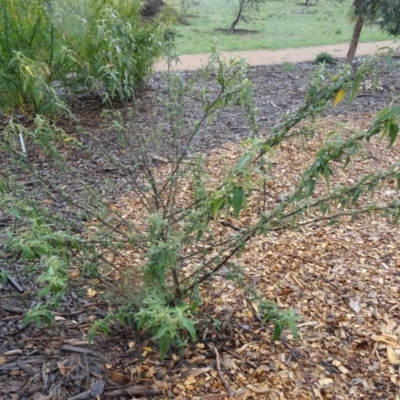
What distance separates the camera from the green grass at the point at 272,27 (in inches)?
491

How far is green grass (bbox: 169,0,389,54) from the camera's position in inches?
491

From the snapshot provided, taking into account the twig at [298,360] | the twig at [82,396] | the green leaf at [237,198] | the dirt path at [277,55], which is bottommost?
the dirt path at [277,55]

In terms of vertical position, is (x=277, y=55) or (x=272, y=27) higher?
(x=277, y=55)

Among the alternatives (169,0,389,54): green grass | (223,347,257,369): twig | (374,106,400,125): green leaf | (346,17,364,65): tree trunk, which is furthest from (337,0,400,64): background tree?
(374,106,400,125): green leaf

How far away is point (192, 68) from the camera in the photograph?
30.4 ft

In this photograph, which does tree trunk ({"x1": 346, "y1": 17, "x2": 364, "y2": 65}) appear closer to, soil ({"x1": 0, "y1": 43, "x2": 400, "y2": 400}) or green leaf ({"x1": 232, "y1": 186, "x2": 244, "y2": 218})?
soil ({"x1": 0, "y1": 43, "x2": 400, "y2": 400})

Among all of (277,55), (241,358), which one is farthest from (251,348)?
(277,55)

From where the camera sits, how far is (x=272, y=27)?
55.5ft

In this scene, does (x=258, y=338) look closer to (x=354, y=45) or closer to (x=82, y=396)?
(x=82, y=396)

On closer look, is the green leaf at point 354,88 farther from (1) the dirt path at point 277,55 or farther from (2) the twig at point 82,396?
(1) the dirt path at point 277,55

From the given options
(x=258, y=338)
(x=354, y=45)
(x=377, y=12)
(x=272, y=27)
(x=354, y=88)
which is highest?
(x=354, y=88)

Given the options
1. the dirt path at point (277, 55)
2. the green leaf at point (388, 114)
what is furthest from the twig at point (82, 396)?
the dirt path at point (277, 55)

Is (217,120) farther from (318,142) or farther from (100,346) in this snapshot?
(100,346)

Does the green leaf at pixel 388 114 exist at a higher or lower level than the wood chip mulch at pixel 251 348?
higher
